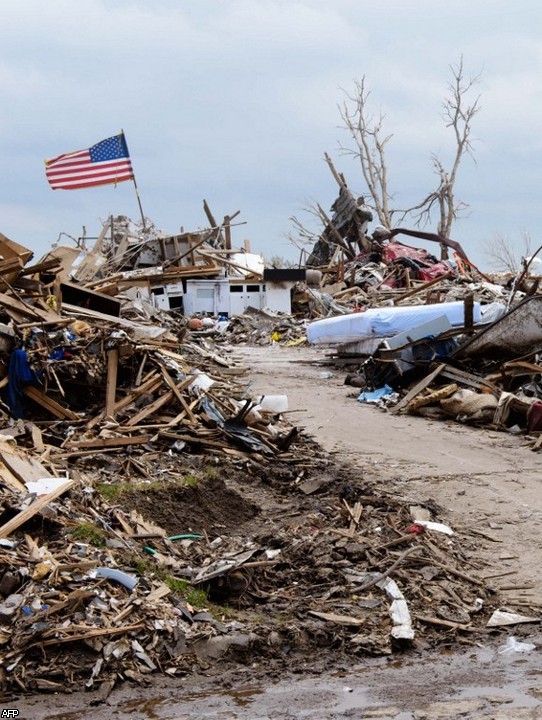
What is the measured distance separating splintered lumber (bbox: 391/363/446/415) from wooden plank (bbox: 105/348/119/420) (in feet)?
15.7

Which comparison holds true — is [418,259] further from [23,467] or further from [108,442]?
[23,467]

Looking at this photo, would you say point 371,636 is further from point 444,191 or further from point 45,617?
point 444,191

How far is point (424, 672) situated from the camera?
561cm

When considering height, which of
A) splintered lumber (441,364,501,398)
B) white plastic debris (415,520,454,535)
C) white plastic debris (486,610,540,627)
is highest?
splintered lumber (441,364,501,398)

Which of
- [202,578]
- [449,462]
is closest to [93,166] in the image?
[449,462]

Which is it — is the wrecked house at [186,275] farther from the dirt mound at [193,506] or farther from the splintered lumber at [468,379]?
the dirt mound at [193,506]

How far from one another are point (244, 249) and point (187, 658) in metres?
31.3

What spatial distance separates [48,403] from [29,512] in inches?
213

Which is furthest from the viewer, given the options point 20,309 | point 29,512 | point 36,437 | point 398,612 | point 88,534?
point 20,309

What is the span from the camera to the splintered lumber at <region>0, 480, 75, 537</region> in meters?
6.69

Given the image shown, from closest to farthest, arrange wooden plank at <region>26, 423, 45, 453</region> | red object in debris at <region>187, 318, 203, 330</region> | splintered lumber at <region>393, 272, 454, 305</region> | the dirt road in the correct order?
the dirt road
wooden plank at <region>26, 423, 45, 453</region>
splintered lumber at <region>393, 272, 454, 305</region>
red object in debris at <region>187, 318, 203, 330</region>

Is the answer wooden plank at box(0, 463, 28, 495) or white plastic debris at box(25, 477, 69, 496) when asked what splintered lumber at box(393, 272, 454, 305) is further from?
wooden plank at box(0, 463, 28, 495)

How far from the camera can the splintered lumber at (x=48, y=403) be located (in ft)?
40.0

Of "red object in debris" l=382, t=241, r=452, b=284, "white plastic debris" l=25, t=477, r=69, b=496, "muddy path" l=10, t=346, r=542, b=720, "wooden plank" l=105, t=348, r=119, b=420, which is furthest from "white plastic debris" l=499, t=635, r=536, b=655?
"red object in debris" l=382, t=241, r=452, b=284
